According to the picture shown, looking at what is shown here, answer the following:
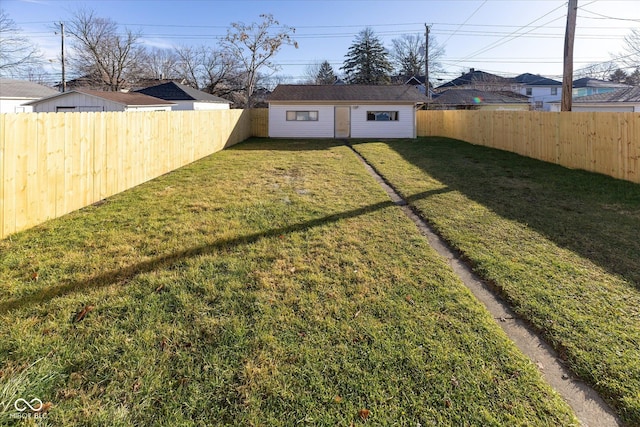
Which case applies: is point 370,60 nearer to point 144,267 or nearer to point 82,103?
point 82,103

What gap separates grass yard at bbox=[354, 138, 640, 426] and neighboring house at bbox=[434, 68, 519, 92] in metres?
39.4

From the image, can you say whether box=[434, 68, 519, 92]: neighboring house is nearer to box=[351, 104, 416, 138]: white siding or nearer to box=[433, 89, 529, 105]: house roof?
box=[433, 89, 529, 105]: house roof

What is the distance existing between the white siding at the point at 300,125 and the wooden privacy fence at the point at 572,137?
27.0ft

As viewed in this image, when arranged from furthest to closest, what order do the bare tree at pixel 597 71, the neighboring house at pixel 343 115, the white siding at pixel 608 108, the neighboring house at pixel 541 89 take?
the neighboring house at pixel 541 89 → the bare tree at pixel 597 71 → the white siding at pixel 608 108 → the neighboring house at pixel 343 115

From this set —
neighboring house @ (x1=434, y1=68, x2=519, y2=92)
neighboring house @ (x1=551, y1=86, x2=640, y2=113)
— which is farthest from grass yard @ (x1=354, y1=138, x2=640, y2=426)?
neighboring house @ (x1=434, y1=68, x2=519, y2=92)

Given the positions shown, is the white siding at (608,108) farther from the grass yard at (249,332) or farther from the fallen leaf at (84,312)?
the fallen leaf at (84,312)

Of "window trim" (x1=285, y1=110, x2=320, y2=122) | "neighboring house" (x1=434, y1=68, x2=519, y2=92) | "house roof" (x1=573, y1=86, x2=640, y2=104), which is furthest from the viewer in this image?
"neighboring house" (x1=434, y1=68, x2=519, y2=92)

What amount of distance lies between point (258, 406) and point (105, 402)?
0.91 metres

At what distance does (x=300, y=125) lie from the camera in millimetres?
22188

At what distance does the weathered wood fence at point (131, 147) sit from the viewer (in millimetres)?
5047

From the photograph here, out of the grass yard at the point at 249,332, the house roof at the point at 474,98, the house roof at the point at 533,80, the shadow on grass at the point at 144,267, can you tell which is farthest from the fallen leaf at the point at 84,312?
the house roof at the point at 533,80

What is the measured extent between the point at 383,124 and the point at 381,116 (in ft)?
1.57

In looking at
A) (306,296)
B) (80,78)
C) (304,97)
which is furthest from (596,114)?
(80,78)

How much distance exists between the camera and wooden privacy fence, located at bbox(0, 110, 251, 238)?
490cm
